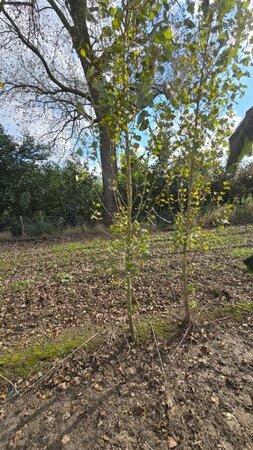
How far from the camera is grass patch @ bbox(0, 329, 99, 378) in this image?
227 cm

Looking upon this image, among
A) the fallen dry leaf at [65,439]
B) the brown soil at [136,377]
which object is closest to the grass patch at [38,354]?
the brown soil at [136,377]

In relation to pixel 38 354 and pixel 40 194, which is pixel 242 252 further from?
pixel 40 194

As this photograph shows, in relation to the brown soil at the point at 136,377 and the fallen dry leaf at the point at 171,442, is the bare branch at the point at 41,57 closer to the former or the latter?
the brown soil at the point at 136,377

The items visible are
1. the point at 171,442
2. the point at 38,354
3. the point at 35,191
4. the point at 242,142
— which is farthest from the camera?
the point at 35,191

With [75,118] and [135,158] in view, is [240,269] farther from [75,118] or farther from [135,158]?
[75,118]

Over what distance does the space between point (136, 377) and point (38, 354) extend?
2.84 feet

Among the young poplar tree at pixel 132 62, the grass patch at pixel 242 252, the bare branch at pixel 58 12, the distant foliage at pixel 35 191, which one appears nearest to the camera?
the young poplar tree at pixel 132 62

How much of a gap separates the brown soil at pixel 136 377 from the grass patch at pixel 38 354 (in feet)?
0.29

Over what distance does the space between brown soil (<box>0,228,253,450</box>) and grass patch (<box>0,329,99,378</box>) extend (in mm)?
87

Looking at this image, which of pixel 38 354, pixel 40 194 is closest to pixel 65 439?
pixel 38 354

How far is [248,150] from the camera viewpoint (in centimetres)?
283

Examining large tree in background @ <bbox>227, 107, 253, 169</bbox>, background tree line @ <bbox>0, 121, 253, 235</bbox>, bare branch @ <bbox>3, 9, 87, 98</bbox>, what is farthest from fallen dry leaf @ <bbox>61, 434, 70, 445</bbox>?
bare branch @ <bbox>3, 9, 87, 98</bbox>

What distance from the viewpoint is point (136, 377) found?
7.21 feet

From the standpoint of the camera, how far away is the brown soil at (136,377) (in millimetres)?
1774
